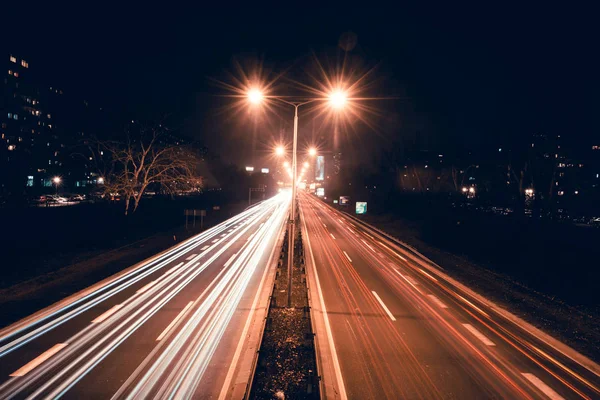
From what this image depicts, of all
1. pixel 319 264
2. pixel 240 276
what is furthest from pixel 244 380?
pixel 319 264

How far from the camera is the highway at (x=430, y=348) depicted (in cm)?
750

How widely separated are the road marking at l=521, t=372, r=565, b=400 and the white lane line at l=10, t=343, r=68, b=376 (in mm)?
12733

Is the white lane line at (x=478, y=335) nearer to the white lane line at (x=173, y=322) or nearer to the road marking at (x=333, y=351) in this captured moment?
the road marking at (x=333, y=351)

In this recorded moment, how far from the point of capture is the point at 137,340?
934cm

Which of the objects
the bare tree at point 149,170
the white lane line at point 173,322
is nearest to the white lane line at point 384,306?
the white lane line at point 173,322

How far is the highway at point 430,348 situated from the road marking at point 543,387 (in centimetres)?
3

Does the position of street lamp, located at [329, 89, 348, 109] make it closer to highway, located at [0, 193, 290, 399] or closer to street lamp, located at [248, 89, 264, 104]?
street lamp, located at [248, 89, 264, 104]

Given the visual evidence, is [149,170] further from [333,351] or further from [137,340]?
[333,351]

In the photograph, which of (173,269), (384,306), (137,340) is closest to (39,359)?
(137,340)

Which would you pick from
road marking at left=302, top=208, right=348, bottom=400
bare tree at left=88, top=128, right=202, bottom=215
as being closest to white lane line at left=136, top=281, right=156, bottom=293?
road marking at left=302, top=208, right=348, bottom=400

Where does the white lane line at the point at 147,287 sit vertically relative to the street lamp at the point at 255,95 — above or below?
below

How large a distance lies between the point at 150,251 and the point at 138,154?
43.9 feet

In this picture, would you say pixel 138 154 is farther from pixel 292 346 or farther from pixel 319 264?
pixel 292 346

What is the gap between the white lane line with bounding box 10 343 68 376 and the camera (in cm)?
764
